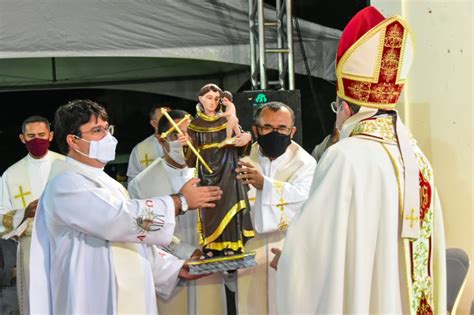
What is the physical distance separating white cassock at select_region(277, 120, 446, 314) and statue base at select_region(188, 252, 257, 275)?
51.6 inches

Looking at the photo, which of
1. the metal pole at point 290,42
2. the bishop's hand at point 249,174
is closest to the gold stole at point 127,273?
the bishop's hand at point 249,174

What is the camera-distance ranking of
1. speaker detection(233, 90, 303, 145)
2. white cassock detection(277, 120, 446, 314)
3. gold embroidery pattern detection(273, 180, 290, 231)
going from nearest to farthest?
white cassock detection(277, 120, 446, 314) → gold embroidery pattern detection(273, 180, 290, 231) → speaker detection(233, 90, 303, 145)

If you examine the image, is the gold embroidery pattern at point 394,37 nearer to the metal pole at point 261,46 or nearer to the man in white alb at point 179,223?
the man in white alb at point 179,223

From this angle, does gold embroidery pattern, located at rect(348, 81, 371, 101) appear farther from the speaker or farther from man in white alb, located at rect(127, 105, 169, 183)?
man in white alb, located at rect(127, 105, 169, 183)

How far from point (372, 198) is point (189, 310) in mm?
2325

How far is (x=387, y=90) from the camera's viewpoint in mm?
3750

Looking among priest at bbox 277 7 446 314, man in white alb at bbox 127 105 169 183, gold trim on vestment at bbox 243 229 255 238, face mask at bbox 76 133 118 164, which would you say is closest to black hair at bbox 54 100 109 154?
face mask at bbox 76 133 118 164

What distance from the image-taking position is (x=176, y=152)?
18.4ft

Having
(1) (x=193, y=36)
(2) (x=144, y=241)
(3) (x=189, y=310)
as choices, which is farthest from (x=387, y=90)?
(1) (x=193, y=36)

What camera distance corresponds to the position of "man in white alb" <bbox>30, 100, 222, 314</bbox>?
177 inches

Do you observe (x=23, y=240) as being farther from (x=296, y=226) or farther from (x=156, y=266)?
(x=296, y=226)

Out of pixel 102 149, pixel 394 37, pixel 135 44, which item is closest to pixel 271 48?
pixel 135 44

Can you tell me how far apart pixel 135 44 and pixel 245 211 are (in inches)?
123

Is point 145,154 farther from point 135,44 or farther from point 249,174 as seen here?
point 249,174
